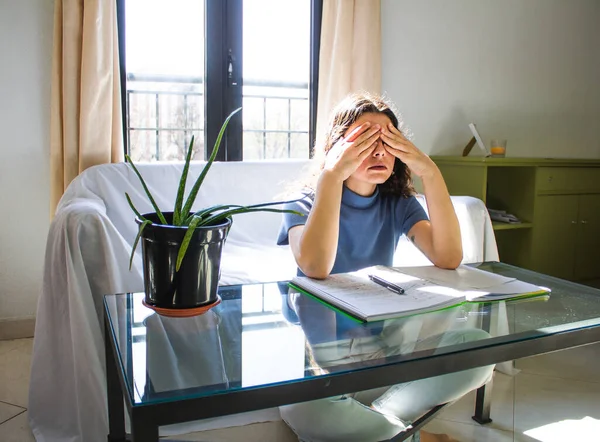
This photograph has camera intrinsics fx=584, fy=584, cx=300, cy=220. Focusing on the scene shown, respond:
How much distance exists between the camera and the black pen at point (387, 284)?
102 centimetres

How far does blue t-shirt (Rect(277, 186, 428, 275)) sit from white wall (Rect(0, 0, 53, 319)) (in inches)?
62.6

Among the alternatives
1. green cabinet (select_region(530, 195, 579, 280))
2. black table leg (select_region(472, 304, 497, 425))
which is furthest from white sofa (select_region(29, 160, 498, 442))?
green cabinet (select_region(530, 195, 579, 280))

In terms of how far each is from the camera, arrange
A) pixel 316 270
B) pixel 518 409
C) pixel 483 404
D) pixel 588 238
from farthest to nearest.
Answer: pixel 588 238 → pixel 518 409 → pixel 483 404 → pixel 316 270

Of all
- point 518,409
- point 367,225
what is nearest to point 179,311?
point 367,225

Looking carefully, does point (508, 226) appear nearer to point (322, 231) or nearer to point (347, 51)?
point (347, 51)

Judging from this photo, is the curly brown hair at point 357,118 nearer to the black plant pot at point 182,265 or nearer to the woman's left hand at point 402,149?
the woman's left hand at point 402,149

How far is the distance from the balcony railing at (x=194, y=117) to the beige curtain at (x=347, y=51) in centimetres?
24

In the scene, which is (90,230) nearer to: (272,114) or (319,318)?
(319,318)

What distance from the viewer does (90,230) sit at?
1.57 m

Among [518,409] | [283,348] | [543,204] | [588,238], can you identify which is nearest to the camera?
[283,348]

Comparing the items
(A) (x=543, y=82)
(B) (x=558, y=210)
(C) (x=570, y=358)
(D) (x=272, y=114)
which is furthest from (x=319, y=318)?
(A) (x=543, y=82)

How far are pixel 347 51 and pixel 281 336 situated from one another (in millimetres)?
2376

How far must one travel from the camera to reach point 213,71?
9.56 ft

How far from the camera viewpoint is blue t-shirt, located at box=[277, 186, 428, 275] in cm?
144
